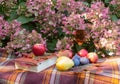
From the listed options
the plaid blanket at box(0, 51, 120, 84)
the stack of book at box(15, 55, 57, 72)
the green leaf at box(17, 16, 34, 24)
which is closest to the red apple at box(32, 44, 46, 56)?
the stack of book at box(15, 55, 57, 72)

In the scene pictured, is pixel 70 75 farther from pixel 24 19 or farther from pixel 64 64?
pixel 24 19

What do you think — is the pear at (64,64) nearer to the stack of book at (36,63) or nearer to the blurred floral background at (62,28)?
the stack of book at (36,63)

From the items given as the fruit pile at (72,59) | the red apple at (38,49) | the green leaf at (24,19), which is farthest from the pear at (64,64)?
the green leaf at (24,19)

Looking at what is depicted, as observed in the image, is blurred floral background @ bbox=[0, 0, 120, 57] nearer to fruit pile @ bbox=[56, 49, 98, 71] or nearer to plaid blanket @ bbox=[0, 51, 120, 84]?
fruit pile @ bbox=[56, 49, 98, 71]

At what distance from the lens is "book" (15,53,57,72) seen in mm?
1648

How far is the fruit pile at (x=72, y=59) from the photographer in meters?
1.64

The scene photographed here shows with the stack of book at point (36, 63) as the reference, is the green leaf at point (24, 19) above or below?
above

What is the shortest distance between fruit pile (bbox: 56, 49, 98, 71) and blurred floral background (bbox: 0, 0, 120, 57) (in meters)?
0.12

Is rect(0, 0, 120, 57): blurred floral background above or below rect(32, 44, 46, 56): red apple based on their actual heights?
above

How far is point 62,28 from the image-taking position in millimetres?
2115

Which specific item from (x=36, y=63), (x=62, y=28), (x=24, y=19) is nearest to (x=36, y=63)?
(x=36, y=63)

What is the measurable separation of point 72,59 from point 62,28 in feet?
1.41

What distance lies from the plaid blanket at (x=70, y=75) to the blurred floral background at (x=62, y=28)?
0.24 metres

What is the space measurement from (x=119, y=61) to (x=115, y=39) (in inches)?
6.8
